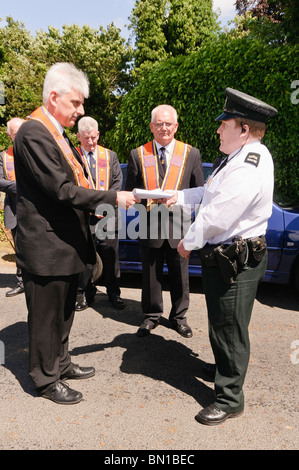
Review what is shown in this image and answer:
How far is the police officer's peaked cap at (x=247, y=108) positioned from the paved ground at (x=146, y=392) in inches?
74.2

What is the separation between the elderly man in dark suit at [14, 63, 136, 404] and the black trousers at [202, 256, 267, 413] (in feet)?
2.67

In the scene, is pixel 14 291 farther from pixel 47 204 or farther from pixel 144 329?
pixel 47 204

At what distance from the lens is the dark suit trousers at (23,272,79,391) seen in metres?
2.62

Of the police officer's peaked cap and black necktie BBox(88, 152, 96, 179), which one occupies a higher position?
the police officer's peaked cap

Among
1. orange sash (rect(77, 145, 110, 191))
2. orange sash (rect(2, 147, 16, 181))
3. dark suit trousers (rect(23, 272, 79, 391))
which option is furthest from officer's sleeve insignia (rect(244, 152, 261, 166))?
orange sash (rect(2, 147, 16, 181))

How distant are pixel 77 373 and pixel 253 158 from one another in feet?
6.72

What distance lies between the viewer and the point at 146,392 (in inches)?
113

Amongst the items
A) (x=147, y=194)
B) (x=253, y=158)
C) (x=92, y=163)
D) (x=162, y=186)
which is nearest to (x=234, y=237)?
(x=253, y=158)

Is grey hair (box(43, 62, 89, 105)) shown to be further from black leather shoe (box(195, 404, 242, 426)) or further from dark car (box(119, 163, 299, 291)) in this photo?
dark car (box(119, 163, 299, 291))

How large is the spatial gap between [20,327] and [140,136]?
4984 millimetres

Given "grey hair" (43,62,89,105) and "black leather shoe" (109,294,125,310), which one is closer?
"grey hair" (43,62,89,105)

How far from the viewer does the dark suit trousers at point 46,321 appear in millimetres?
2619

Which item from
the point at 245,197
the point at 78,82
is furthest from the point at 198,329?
the point at 78,82

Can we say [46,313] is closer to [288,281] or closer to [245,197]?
[245,197]
